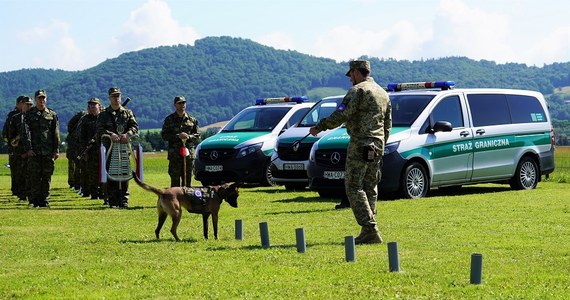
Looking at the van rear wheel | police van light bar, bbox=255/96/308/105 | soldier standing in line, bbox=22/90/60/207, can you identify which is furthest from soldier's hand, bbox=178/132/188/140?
police van light bar, bbox=255/96/308/105

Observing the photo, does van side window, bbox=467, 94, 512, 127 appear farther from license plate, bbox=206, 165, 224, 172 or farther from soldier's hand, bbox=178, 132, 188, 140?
license plate, bbox=206, 165, 224, 172

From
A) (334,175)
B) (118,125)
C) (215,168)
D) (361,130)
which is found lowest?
(334,175)

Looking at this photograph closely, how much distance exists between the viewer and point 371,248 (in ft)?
35.7

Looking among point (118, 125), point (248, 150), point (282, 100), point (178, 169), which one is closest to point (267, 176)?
point (248, 150)

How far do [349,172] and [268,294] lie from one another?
3.39 metres

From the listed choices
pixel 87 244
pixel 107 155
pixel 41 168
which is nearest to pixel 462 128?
pixel 107 155

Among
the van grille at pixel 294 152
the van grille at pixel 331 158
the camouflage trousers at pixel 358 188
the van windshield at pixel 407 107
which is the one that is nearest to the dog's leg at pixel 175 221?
the camouflage trousers at pixel 358 188

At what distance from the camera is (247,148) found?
72.4 ft

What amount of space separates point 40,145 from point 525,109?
30.9 feet

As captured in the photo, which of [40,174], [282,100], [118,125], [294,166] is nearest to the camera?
[118,125]

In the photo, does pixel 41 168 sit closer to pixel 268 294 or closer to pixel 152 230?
pixel 152 230

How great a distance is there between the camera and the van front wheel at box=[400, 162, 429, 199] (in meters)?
17.8

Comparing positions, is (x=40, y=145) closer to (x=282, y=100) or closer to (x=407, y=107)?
(x=407, y=107)

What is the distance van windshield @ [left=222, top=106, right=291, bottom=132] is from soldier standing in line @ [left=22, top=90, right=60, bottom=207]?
5.84 meters
